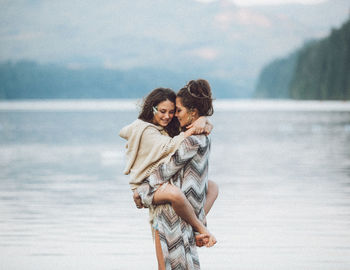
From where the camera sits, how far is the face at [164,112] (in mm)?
3771

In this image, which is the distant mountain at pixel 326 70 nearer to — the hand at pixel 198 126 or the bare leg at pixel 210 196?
the bare leg at pixel 210 196

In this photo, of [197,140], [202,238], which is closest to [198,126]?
[197,140]

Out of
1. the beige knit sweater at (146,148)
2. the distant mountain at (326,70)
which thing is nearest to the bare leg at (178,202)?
the beige knit sweater at (146,148)

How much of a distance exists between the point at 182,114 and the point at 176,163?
0.33m

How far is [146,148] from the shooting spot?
371 centimetres

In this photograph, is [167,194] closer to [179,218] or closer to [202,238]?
[179,218]

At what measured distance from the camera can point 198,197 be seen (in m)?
3.68

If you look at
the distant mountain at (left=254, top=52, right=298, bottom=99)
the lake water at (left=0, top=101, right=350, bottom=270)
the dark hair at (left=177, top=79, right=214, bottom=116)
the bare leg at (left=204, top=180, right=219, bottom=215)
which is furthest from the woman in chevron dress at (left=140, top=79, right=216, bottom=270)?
the distant mountain at (left=254, top=52, right=298, bottom=99)

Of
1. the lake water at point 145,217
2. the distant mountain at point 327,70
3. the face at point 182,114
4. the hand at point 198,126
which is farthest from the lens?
the distant mountain at point 327,70

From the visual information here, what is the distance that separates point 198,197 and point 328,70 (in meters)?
94.6

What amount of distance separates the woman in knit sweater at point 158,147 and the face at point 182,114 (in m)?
0.03

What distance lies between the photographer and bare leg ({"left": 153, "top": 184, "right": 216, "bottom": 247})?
11.6ft

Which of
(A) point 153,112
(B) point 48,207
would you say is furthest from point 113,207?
(A) point 153,112

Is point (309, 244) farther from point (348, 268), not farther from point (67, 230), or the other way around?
point (67, 230)
